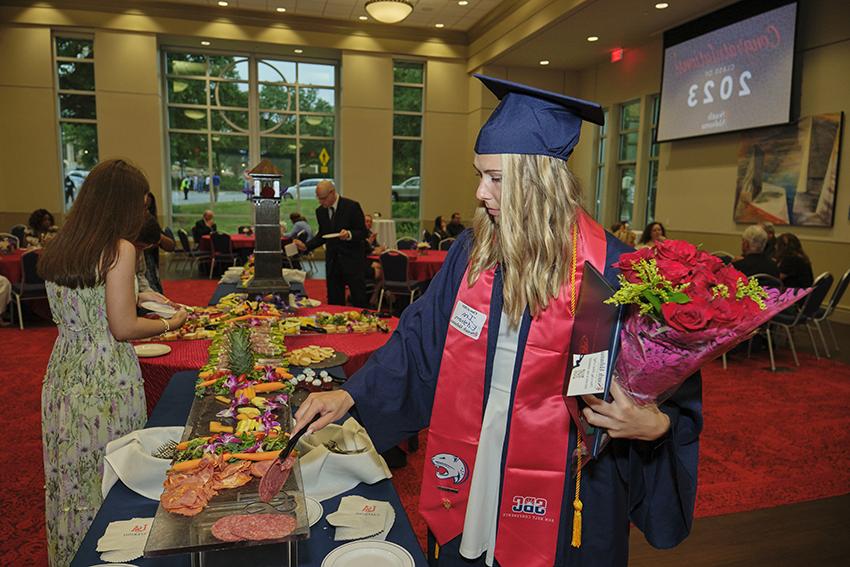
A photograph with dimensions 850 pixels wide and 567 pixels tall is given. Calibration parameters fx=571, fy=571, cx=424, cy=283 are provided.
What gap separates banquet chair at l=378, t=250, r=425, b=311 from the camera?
678 centimetres

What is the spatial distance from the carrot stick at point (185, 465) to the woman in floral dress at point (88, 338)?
0.85 meters

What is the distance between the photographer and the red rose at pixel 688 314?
0.77 metres

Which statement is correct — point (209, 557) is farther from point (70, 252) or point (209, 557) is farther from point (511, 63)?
point (511, 63)

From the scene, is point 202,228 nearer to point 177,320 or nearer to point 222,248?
point 222,248

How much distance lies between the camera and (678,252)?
0.87 m

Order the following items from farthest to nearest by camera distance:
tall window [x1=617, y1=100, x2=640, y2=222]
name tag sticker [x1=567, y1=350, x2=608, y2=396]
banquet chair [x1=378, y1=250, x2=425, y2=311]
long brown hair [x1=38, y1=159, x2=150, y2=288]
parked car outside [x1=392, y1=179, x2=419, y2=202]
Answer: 1. parked car outside [x1=392, y1=179, x2=419, y2=202]
2. tall window [x1=617, y1=100, x2=640, y2=222]
3. banquet chair [x1=378, y1=250, x2=425, y2=311]
4. long brown hair [x1=38, y1=159, x2=150, y2=288]
5. name tag sticker [x1=567, y1=350, x2=608, y2=396]

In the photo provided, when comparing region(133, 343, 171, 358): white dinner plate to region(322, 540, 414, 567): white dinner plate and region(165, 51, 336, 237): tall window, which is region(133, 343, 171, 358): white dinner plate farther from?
region(165, 51, 336, 237): tall window

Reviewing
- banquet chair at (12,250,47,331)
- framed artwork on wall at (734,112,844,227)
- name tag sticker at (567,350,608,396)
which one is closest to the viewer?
name tag sticker at (567,350,608,396)

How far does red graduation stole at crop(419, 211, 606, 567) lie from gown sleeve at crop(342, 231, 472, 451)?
0.11 metres

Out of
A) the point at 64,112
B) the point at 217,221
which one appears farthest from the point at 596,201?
the point at 64,112

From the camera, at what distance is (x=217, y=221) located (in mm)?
13250

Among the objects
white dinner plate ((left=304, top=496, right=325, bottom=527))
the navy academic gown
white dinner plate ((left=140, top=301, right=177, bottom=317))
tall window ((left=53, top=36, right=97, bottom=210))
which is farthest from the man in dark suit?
tall window ((left=53, top=36, right=97, bottom=210))

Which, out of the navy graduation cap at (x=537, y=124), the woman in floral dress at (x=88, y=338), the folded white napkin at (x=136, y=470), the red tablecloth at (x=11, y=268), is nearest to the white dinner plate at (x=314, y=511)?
the folded white napkin at (x=136, y=470)

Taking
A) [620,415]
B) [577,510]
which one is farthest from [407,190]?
[620,415]
